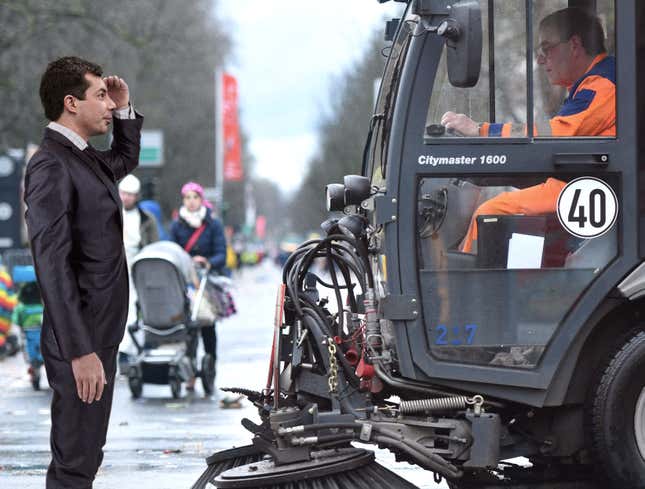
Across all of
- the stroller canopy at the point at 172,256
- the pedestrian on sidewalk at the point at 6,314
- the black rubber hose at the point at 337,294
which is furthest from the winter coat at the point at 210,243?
the black rubber hose at the point at 337,294

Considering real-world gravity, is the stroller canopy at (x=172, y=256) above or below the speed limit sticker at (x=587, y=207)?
below

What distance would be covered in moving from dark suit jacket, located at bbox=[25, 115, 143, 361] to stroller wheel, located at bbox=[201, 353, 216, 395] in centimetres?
729

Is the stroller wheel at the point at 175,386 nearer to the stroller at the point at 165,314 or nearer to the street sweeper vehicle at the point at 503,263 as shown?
the stroller at the point at 165,314

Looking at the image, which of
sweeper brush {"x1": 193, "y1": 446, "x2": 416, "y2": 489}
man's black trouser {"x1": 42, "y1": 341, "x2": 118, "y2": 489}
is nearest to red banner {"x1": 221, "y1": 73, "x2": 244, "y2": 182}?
sweeper brush {"x1": 193, "y1": 446, "x2": 416, "y2": 489}

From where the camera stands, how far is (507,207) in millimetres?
5984

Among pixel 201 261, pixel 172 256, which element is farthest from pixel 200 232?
pixel 172 256

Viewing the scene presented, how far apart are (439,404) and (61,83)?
216 centimetres

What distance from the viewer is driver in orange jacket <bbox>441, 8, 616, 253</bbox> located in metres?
5.95

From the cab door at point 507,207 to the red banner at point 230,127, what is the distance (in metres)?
53.7

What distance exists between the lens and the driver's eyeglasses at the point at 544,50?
19.3ft

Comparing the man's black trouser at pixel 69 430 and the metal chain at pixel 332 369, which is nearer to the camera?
the man's black trouser at pixel 69 430

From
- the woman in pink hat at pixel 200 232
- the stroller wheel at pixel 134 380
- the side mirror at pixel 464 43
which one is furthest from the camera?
the woman in pink hat at pixel 200 232

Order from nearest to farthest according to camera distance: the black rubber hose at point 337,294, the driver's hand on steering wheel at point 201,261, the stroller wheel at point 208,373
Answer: the black rubber hose at point 337,294, the stroller wheel at point 208,373, the driver's hand on steering wheel at point 201,261

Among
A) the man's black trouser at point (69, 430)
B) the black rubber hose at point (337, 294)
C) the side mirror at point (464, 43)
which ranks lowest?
the man's black trouser at point (69, 430)
